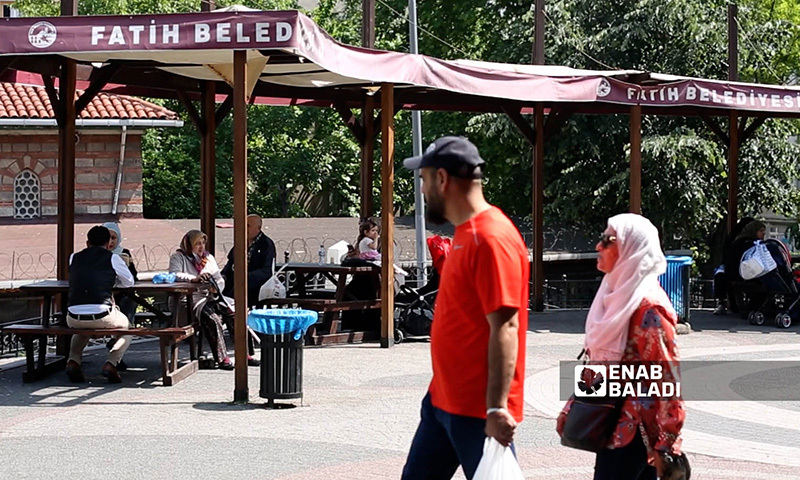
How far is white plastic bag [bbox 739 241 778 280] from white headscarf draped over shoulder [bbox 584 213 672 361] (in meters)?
12.6

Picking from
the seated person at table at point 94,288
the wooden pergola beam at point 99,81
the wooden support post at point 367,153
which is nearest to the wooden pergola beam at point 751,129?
the wooden support post at point 367,153

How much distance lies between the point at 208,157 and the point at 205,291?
399 cm

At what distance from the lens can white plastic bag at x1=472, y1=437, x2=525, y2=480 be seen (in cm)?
458

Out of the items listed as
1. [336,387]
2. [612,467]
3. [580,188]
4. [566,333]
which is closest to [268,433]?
[336,387]

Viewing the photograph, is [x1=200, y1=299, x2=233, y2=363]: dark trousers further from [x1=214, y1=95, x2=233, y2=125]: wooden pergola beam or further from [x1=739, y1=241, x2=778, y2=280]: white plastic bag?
[x1=739, y1=241, x2=778, y2=280]: white plastic bag

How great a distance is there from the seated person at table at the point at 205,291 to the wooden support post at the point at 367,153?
4.68 m

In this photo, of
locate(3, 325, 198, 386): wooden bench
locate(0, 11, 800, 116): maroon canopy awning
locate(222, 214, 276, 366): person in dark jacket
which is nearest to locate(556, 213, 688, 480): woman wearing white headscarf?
locate(0, 11, 800, 116): maroon canopy awning

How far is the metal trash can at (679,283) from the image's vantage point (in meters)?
16.3

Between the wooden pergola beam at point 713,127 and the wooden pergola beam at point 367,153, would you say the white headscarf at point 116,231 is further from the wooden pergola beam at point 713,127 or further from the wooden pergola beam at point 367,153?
the wooden pergola beam at point 713,127

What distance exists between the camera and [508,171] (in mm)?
31906

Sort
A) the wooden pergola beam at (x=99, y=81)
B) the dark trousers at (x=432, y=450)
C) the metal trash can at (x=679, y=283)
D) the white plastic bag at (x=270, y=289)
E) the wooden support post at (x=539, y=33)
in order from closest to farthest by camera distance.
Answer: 1. the dark trousers at (x=432, y=450)
2. the wooden pergola beam at (x=99, y=81)
3. the white plastic bag at (x=270, y=289)
4. the metal trash can at (x=679, y=283)
5. the wooden support post at (x=539, y=33)

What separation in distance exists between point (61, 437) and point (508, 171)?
78.1 feet

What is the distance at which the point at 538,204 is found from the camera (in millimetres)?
18609

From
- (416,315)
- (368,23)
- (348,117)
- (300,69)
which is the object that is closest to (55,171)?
(348,117)
